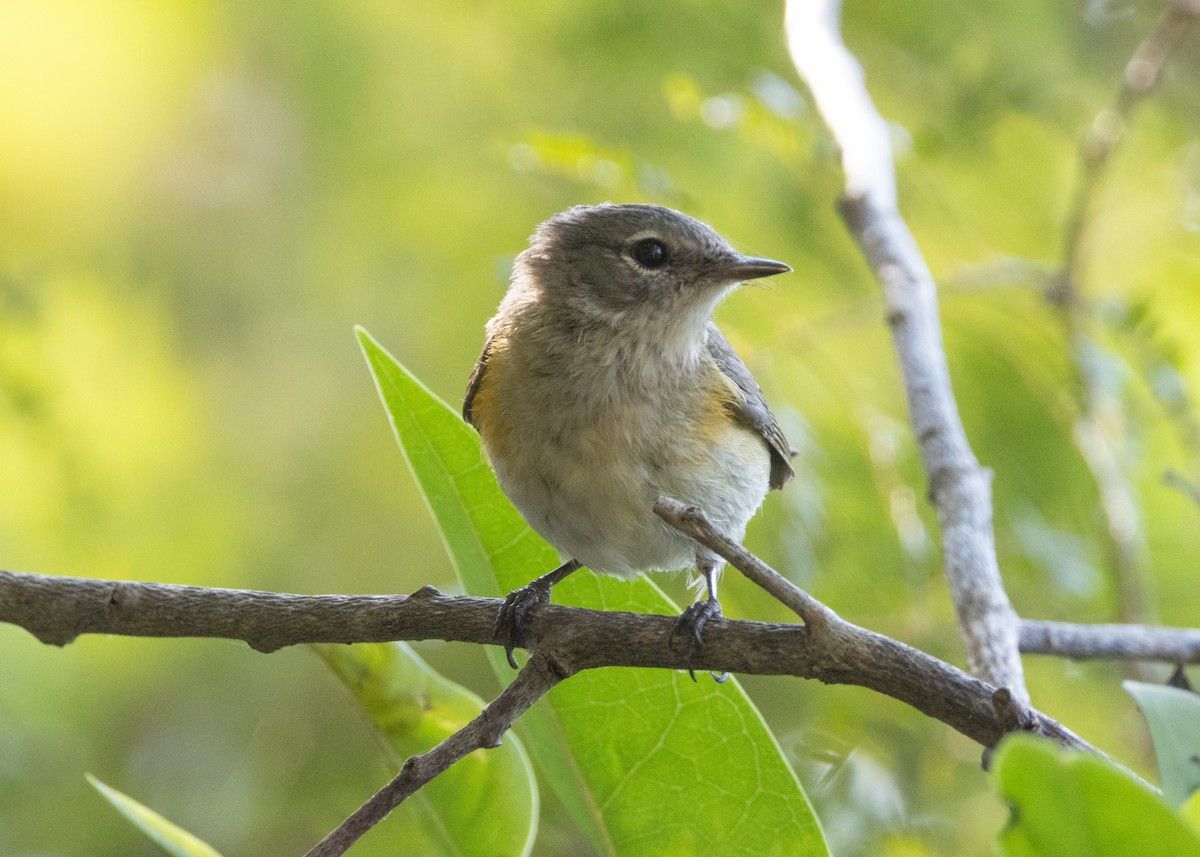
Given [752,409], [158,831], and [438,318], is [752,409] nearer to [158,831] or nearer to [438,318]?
[158,831]

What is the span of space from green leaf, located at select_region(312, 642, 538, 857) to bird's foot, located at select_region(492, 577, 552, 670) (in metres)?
0.13

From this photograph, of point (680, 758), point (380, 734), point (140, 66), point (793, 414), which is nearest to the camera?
point (680, 758)

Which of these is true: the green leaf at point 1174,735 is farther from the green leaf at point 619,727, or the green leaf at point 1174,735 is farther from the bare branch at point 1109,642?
the bare branch at point 1109,642

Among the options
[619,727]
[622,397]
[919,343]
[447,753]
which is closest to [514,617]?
[619,727]

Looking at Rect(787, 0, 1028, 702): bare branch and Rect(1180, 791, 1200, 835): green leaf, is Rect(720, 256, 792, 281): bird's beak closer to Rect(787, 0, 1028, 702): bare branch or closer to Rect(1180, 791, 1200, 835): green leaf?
Rect(787, 0, 1028, 702): bare branch

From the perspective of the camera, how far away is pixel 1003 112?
406cm

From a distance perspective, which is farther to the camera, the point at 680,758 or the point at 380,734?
the point at 380,734

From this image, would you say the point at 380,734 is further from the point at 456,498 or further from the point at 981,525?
the point at 981,525

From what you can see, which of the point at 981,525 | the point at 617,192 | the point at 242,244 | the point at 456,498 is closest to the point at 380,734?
the point at 456,498

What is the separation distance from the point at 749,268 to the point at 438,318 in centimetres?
211

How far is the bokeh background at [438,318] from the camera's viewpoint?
336 cm

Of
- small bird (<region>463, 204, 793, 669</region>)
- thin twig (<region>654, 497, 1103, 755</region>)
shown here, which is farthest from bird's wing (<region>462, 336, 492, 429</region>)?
thin twig (<region>654, 497, 1103, 755</region>)

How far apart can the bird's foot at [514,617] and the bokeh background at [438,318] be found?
98 centimetres

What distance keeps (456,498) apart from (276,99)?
3.38m
